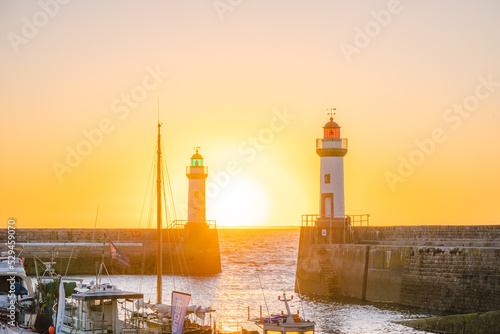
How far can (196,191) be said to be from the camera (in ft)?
225

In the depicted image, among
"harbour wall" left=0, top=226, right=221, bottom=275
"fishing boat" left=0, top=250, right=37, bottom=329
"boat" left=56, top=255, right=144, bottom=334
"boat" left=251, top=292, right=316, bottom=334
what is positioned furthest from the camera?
"harbour wall" left=0, top=226, right=221, bottom=275

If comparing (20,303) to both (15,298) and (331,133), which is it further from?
(331,133)

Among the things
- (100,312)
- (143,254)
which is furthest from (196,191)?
(100,312)

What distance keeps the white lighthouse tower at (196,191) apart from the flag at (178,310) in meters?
46.1

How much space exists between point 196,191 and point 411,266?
104ft

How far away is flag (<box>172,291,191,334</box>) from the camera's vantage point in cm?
2194

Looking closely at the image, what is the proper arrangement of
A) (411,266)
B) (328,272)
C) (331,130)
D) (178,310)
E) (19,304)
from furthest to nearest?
(331,130) → (328,272) → (411,266) → (19,304) → (178,310)

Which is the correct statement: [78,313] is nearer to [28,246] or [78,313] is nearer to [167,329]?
[167,329]

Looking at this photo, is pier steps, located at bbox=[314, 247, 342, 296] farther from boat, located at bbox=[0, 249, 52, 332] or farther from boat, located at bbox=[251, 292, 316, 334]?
boat, located at bbox=[251, 292, 316, 334]

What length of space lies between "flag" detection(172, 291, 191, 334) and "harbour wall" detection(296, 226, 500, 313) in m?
16.5

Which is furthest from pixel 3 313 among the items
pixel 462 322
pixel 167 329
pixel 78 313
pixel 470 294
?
pixel 470 294

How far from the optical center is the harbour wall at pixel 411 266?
3494cm

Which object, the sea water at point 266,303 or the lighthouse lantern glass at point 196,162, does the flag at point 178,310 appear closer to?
the sea water at point 266,303

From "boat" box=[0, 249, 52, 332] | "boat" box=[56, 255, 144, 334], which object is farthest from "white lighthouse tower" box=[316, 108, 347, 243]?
"boat" box=[56, 255, 144, 334]
